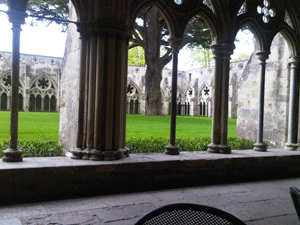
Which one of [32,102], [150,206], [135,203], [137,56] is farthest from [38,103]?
[150,206]

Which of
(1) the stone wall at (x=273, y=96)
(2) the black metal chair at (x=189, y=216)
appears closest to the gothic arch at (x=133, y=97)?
(1) the stone wall at (x=273, y=96)

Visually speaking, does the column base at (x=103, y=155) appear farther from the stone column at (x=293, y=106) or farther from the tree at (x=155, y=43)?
the tree at (x=155, y=43)

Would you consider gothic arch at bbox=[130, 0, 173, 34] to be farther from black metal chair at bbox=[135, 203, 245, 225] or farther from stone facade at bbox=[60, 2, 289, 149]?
black metal chair at bbox=[135, 203, 245, 225]

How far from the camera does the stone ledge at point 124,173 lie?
290 centimetres

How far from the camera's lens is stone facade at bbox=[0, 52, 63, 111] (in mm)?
21969

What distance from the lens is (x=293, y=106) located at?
520cm

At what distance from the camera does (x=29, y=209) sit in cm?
271

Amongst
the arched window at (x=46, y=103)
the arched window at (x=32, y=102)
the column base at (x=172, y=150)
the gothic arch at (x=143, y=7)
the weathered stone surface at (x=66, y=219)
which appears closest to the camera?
the weathered stone surface at (x=66, y=219)

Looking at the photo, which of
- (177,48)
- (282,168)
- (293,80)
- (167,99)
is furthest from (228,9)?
(167,99)

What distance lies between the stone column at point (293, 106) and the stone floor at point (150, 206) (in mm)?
1707

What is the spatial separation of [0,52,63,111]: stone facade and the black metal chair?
2237 centimetres

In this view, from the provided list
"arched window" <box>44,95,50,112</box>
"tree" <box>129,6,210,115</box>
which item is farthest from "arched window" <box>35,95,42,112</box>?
"tree" <box>129,6,210,115</box>

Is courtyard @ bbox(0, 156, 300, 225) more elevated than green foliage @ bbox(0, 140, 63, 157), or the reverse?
green foliage @ bbox(0, 140, 63, 157)

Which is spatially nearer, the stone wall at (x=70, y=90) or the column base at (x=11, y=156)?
the column base at (x=11, y=156)
